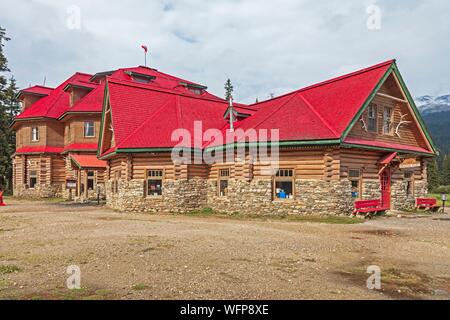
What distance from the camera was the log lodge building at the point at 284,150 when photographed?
1766cm

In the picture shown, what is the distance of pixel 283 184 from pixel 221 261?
35.3 feet

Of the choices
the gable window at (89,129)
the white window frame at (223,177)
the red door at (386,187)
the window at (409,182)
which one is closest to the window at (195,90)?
the gable window at (89,129)

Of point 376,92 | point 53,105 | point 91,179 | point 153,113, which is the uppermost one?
point 53,105

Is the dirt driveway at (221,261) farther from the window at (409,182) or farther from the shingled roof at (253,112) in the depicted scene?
the window at (409,182)

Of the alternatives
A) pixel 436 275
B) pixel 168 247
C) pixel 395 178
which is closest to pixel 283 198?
pixel 395 178

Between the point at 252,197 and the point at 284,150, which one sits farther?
the point at 252,197

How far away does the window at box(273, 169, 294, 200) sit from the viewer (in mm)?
18203

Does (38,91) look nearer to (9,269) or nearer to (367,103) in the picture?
(367,103)

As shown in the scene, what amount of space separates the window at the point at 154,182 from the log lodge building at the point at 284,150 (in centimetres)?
6

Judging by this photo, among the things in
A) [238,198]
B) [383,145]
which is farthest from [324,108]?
[238,198]

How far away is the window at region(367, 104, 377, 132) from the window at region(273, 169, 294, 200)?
5.83 metres

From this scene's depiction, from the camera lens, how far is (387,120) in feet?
69.9

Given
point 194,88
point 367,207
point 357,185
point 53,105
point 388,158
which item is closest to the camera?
point 367,207

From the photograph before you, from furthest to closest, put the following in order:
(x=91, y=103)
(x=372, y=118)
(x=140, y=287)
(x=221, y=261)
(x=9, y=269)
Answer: (x=91, y=103) < (x=372, y=118) < (x=221, y=261) < (x=9, y=269) < (x=140, y=287)
